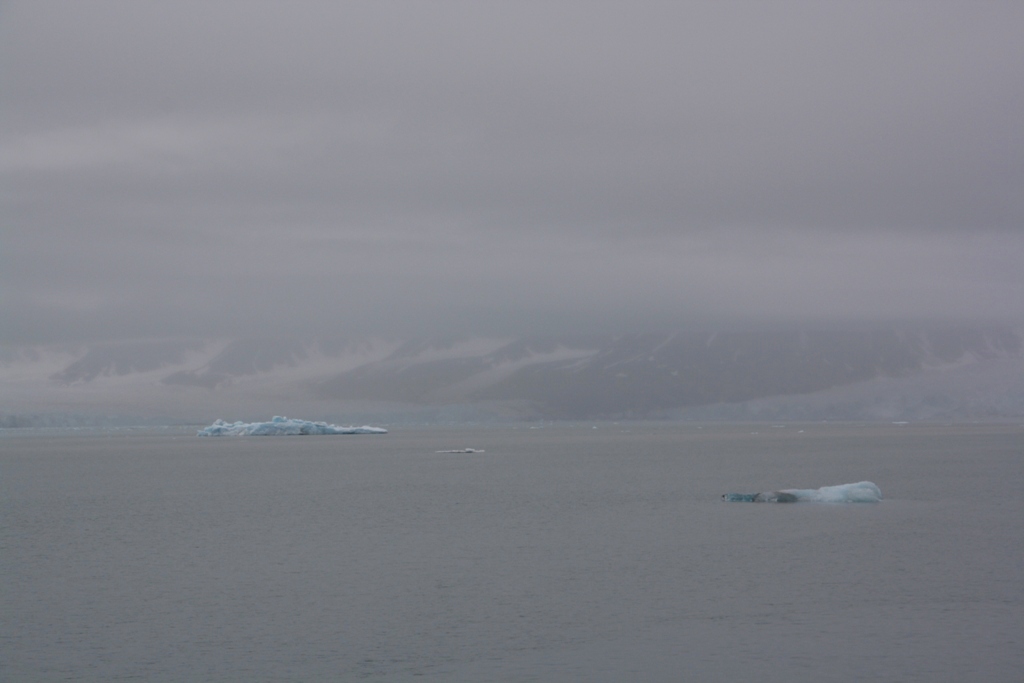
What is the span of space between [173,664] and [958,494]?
46.9 metres

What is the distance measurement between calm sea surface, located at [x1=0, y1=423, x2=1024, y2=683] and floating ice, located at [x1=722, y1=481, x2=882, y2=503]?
1.12 metres

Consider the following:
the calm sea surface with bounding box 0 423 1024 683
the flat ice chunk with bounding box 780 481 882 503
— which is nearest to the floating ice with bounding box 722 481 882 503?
the flat ice chunk with bounding box 780 481 882 503

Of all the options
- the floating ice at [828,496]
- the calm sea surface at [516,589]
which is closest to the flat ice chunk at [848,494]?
the floating ice at [828,496]

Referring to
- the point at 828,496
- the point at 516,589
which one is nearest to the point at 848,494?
the point at 828,496

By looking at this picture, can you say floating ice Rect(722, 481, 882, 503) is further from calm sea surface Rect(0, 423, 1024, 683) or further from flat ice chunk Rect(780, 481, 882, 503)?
calm sea surface Rect(0, 423, 1024, 683)

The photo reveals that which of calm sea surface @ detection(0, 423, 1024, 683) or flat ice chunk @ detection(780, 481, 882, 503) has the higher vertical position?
flat ice chunk @ detection(780, 481, 882, 503)

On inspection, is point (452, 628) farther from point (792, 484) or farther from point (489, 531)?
point (792, 484)

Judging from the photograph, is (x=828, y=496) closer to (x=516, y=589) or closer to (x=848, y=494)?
(x=848, y=494)

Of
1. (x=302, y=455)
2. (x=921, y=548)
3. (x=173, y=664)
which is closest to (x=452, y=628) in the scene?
(x=173, y=664)

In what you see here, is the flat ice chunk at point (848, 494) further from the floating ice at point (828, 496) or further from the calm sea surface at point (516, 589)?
the calm sea surface at point (516, 589)

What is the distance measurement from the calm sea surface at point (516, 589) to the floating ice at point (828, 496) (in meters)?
1.12

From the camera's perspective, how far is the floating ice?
49594 mm

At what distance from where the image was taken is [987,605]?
25.1 m

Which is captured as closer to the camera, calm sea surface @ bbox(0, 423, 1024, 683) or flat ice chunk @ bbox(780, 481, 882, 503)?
calm sea surface @ bbox(0, 423, 1024, 683)
